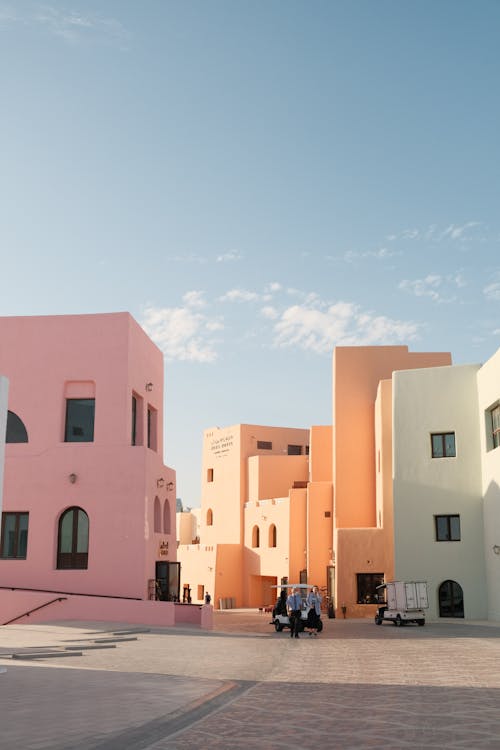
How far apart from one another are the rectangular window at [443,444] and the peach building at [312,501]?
4015 mm

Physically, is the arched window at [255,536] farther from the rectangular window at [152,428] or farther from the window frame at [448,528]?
the window frame at [448,528]

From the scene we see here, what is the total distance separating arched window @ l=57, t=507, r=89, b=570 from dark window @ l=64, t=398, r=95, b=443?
243 cm

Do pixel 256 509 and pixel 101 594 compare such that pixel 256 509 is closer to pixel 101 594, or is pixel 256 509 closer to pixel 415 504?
pixel 415 504

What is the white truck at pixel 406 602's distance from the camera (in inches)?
1006

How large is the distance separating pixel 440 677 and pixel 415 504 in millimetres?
17092

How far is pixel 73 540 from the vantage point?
995 inches

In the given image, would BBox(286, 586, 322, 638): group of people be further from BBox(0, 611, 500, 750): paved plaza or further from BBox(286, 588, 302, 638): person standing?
BBox(0, 611, 500, 750): paved plaza

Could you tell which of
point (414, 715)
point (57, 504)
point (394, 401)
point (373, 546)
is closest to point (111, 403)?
point (57, 504)

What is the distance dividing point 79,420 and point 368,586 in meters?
Result: 14.2

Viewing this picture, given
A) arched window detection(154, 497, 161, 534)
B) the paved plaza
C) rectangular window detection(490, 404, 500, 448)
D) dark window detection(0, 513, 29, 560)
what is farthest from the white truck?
dark window detection(0, 513, 29, 560)

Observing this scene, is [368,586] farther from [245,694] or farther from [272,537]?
[245,694]

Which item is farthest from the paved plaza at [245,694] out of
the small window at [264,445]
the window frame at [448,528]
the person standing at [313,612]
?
the small window at [264,445]

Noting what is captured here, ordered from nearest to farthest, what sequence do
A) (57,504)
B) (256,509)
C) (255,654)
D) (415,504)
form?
(255,654)
(57,504)
(415,504)
(256,509)

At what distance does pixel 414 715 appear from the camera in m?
8.77
